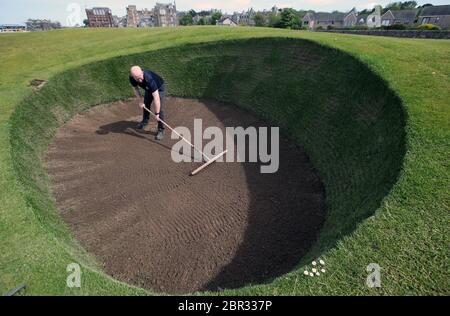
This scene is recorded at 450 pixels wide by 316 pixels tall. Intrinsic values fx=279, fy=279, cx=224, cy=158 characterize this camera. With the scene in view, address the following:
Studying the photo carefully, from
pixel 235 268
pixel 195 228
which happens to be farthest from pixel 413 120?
pixel 195 228

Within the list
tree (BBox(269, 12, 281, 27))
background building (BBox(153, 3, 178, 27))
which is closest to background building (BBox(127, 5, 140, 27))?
background building (BBox(153, 3, 178, 27))

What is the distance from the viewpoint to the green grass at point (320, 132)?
385 cm

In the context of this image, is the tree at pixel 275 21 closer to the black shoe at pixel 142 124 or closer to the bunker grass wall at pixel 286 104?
the bunker grass wall at pixel 286 104

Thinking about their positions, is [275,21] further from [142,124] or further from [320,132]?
[320,132]

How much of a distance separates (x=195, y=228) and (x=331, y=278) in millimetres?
3302

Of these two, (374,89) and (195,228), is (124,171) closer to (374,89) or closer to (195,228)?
(195,228)

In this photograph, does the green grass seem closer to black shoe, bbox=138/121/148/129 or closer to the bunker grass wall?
the bunker grass wall

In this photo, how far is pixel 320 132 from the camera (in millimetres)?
8648

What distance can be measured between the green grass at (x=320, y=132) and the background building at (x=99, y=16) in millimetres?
128386

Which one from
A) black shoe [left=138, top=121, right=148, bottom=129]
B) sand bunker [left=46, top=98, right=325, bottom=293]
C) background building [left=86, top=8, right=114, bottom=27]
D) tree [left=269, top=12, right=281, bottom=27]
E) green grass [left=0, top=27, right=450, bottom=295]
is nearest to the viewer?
green grass [left=0, top=27, right=450, bottom=295]

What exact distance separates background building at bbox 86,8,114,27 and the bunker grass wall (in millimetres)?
133306

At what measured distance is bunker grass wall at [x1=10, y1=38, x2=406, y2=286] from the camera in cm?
583

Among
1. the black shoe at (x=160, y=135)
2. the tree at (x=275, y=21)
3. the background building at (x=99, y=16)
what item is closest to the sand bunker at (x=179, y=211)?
the black shoe at (x=160, y=135)

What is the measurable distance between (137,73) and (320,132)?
609 centimetres
